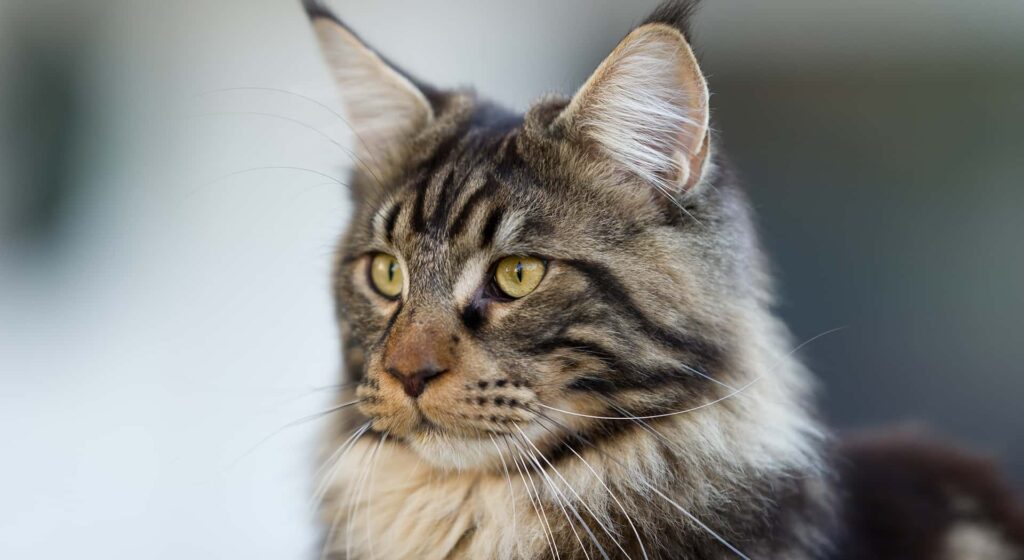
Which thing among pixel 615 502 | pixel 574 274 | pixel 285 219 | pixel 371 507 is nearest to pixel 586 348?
pixel 574 274

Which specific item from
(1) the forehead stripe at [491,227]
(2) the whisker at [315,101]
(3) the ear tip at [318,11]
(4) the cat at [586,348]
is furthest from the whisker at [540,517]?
(3) the ear tip at [318,11]

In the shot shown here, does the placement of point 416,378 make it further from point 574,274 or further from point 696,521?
point 696,521

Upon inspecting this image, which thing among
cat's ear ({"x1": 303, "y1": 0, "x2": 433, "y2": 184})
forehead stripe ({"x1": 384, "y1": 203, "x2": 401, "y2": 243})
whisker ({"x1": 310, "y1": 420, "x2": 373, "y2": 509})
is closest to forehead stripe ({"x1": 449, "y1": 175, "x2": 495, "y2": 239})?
forehead stripe ({"x1": 384, "y1": 203, "x2": 401, "y2": 243})

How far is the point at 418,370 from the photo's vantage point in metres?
0.81

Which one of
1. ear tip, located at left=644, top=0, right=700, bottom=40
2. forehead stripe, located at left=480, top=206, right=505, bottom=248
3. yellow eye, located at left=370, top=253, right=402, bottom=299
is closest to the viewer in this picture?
ear tip, located at left=644, top=0, right=700, bottom=40

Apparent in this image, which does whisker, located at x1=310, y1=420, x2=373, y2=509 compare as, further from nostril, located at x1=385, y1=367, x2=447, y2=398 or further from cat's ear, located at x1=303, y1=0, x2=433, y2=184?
cat's ear, located at x1=303, y1=0, x2=433, y2=184

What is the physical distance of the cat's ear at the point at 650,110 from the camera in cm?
79

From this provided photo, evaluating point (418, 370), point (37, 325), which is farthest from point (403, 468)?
point (37, 325)

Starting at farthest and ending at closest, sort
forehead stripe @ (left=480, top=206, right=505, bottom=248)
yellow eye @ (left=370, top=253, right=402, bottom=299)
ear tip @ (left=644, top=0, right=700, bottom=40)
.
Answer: yellow eye @ (left=370, top=253, right=402, bottom=299), forehead stripe @ (left=480, top=206, right=505, bottom=248), ear tip @ (left=644, top=0, right=700, bottom=40)

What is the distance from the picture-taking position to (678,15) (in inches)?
30.5

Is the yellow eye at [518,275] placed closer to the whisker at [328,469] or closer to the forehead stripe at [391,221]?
the forehead stripe at [391,221]

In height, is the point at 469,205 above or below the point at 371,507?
above

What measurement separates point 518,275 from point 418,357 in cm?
14

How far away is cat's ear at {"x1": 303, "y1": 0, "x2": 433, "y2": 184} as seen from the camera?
1.01 meters
